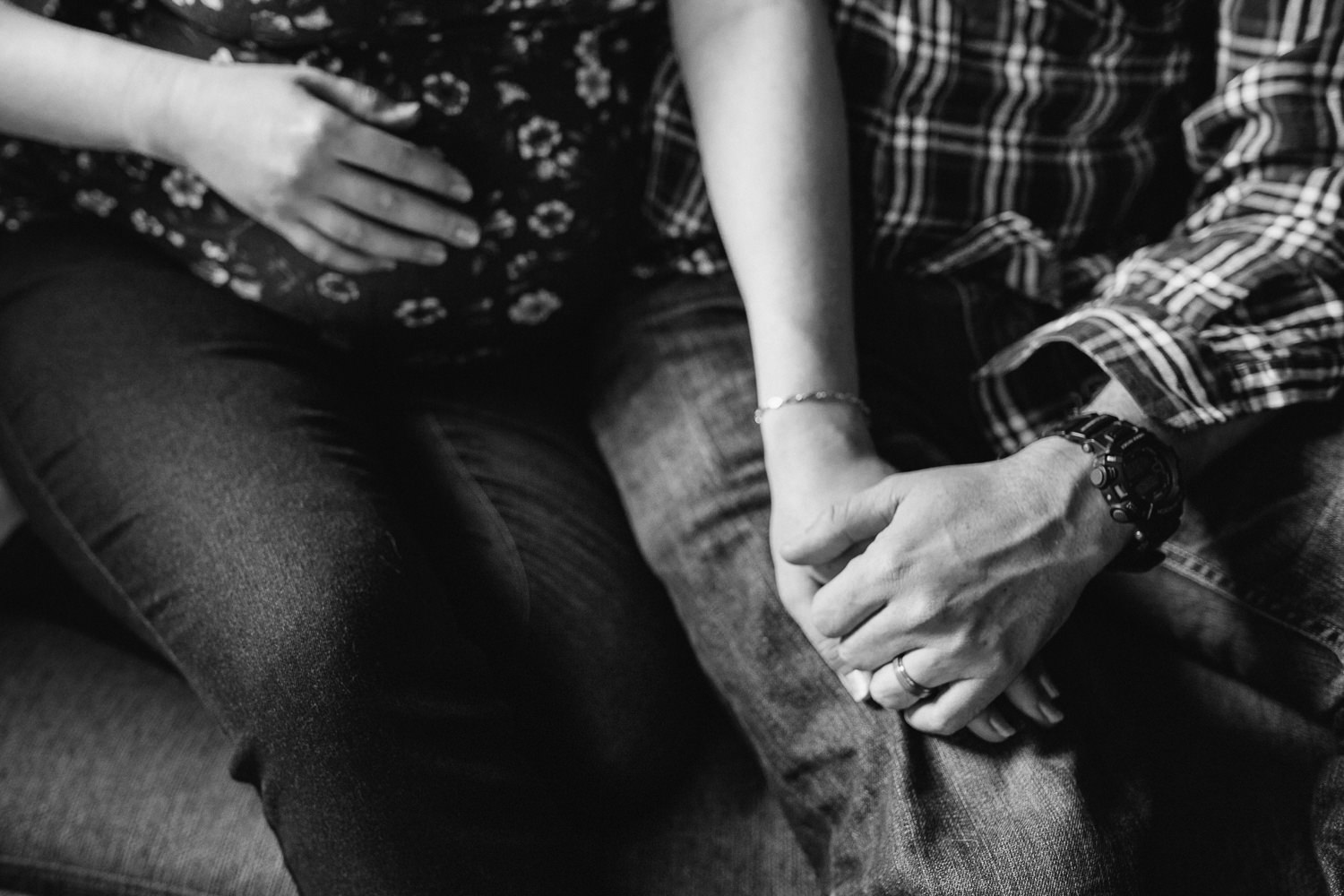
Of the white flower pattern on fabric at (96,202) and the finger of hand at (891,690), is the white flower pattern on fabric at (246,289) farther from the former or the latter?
the finger of hand at (891,690)

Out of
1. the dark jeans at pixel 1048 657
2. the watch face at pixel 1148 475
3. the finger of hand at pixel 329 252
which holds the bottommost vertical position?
the dark jeans at pixel 1048 657

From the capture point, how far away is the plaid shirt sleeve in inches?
30.8

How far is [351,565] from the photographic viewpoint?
72cm

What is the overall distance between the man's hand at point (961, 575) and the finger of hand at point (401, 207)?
0.34 m

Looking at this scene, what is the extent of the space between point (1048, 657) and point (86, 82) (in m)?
0.81

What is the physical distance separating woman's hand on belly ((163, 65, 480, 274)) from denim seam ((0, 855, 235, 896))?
1.61ft

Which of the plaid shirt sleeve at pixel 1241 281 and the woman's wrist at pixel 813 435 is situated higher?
the plaid shirt sleeve at pixel 1241 281

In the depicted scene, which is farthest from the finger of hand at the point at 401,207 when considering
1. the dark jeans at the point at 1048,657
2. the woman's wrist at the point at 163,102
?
the dark jeans at the point at 1048,657

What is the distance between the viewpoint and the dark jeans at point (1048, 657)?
0.68 m

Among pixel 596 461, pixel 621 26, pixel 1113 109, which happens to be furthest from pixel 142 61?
pixel 1113 109

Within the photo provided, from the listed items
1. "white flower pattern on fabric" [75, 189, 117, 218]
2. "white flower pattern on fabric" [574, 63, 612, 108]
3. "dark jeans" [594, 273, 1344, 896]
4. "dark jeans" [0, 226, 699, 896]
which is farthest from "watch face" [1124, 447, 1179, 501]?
"white flower pattern on fabric" [75, 189, 117, 218]

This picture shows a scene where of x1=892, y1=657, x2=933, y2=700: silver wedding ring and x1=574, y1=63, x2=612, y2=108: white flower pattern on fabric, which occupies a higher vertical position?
x1=574, y1=63, x2=612, y2=108: white flower pattern on fabric

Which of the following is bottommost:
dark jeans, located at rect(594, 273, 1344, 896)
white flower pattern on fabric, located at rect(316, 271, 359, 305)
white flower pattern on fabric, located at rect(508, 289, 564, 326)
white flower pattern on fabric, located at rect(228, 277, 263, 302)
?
dark jeans, located at rect(594, 273, 1344, 896)

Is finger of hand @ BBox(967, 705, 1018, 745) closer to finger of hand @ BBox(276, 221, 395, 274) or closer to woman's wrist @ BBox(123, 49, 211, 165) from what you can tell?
finger of hand @ BBox(276, 221, 395, 274)
